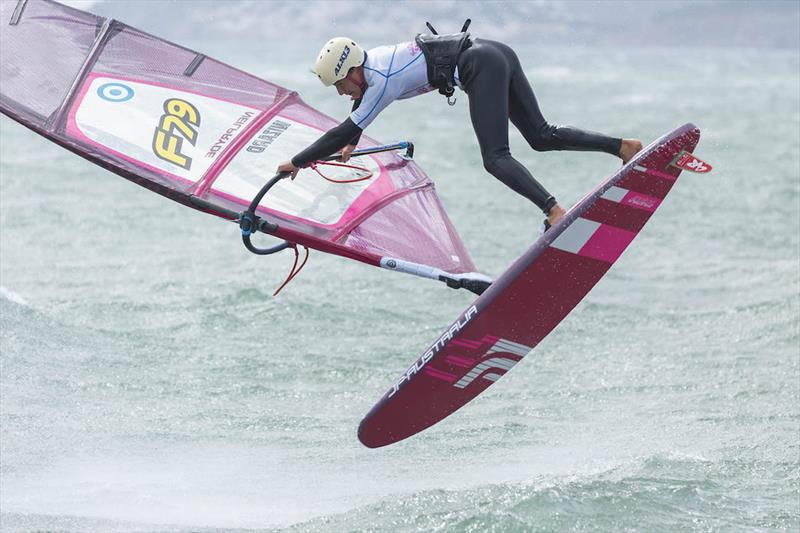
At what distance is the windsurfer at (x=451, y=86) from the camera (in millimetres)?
5898

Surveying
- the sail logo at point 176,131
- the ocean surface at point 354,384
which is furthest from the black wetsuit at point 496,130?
the ocean surface at point 354,384

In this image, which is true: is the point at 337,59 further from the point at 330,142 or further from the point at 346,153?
the point at 346,153

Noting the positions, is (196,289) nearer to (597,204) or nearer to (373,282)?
(373,282)

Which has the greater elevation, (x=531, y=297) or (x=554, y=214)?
(x=554, y=214)

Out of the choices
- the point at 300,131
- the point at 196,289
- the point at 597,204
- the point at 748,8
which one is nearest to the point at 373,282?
the point at 196,289

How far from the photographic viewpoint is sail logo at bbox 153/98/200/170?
23.7ft

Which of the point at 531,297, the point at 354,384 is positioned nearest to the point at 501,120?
the point at 531,297

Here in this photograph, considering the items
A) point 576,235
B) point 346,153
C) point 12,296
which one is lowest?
point 12,296

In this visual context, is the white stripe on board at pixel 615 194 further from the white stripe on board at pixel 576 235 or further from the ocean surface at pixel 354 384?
the ocean surface at pixel 354 384

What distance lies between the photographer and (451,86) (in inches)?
243

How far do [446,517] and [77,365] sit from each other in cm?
488

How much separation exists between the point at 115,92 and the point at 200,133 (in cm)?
76

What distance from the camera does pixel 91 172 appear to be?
73.7 feet

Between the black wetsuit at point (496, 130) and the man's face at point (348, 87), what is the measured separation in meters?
0.16
